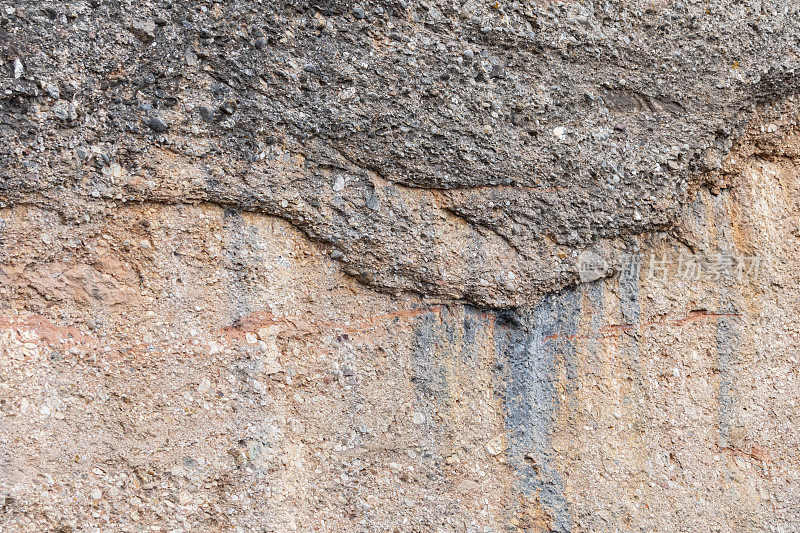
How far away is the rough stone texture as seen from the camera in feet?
4.63

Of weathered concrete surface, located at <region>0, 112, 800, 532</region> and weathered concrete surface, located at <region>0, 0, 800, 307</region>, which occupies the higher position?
weathered concrete surface, located at <region>0, 0, 800, 307</region>

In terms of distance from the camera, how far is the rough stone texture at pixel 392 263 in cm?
141

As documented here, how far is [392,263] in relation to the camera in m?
1.61

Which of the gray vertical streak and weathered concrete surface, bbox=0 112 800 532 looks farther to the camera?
the gray vertical streak

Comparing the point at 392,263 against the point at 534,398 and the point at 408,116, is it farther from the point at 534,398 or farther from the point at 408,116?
the point at 534,398

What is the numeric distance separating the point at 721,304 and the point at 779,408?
1.33ft
